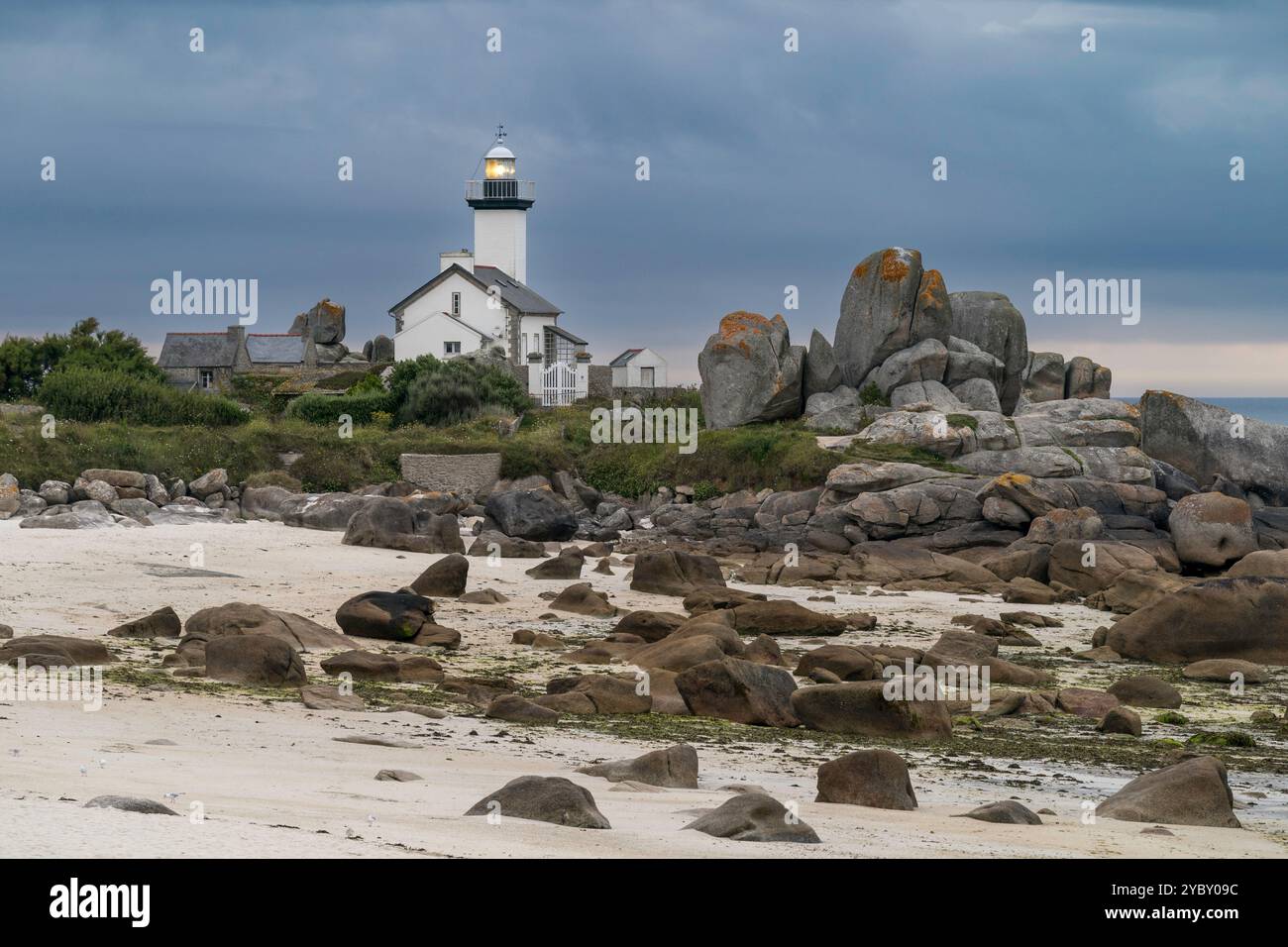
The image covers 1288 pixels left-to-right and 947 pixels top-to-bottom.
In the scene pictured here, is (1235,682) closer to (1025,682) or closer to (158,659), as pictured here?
(1025,682)

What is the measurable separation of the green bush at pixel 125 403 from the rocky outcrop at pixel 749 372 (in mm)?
13632

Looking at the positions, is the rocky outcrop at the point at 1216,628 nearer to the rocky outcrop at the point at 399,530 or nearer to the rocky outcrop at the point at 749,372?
the rocky outcrop at the point at 399,530

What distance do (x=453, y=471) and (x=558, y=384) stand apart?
19959mm

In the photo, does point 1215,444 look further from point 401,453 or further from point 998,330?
point 401,453

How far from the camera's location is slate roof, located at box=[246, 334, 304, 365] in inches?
2483

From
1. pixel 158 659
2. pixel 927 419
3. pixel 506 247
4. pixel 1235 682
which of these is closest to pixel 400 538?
pixel 158 659

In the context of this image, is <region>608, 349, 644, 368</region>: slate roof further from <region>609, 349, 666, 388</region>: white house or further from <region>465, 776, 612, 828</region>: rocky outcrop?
<region>465, 776, 612, 828</region>: rocky outcrop

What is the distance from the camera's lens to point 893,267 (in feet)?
134

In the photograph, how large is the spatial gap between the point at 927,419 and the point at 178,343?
38.0 metres

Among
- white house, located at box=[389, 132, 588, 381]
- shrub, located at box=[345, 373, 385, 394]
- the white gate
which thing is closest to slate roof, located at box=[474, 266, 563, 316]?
white house, located at box=[389, 132, 588, 381]

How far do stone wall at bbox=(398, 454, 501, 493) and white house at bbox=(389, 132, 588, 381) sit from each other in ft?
61.1

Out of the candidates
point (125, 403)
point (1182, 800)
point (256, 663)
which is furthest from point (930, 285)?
point (1182, 800)

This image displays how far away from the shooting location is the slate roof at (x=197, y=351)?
198 feet

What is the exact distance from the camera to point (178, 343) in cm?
6106
